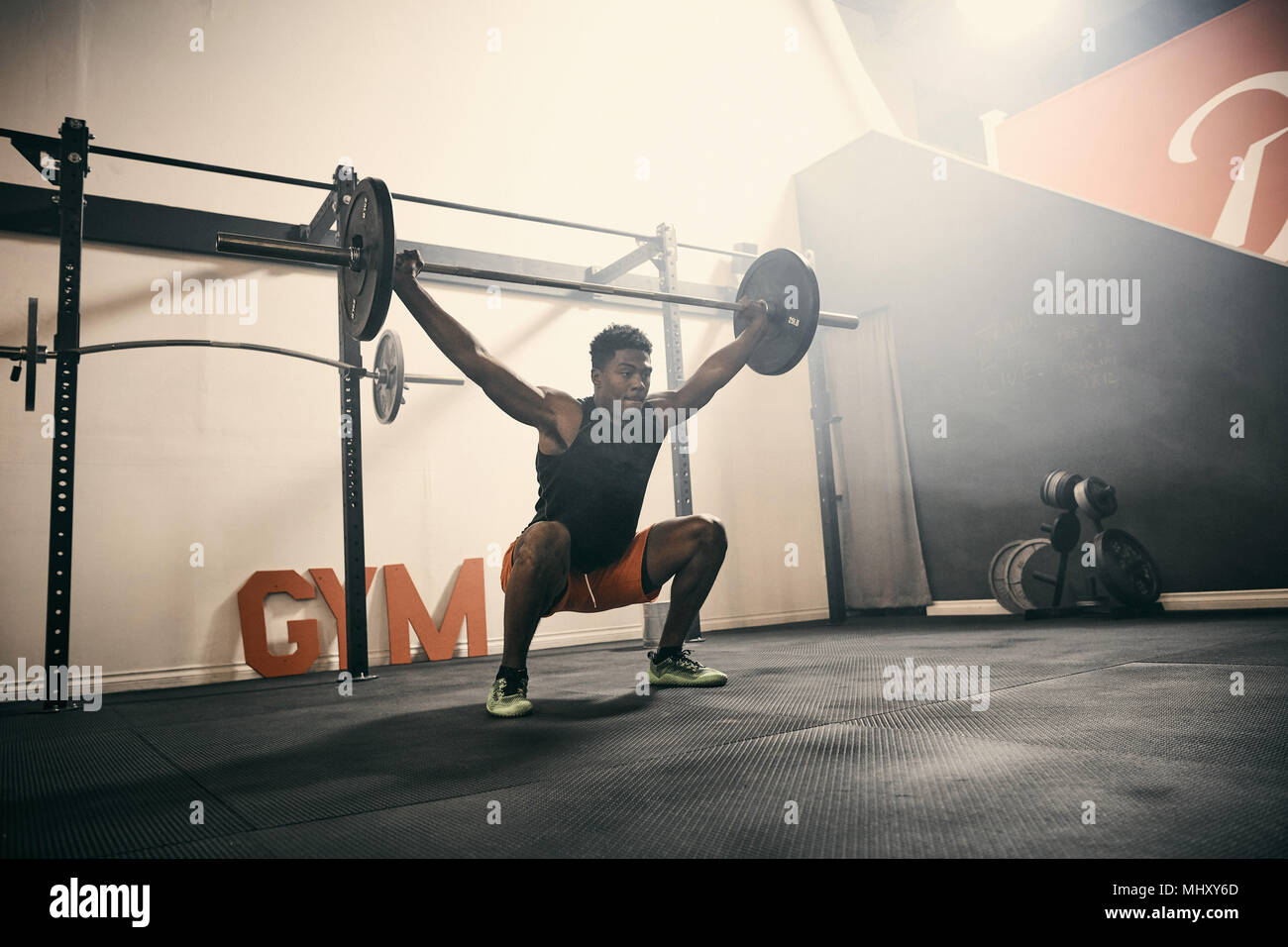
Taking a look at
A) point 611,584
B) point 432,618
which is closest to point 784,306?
point 611,584

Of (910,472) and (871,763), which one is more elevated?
(910,472)

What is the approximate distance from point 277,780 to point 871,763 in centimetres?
107

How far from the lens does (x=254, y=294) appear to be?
3.88m

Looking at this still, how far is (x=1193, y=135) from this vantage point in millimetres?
5441

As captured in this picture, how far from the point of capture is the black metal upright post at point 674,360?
4098 millimetres

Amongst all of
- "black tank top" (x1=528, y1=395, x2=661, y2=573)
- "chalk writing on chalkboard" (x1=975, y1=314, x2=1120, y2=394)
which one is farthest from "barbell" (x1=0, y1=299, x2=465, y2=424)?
"chalk writing on chalkboard" (x1=975, y1=314, x2=1120, y2=394)

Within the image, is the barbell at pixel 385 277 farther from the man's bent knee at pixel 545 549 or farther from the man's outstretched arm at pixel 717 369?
the man's bent knee at pixel 545 549

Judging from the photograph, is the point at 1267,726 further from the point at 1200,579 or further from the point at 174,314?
the point at 174,314

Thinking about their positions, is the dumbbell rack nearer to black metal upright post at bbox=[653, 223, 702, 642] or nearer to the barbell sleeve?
black metal upright post at bbox=[653, 223, 702, 642]

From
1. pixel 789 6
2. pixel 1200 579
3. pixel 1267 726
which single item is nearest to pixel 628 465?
pixel 1267 726

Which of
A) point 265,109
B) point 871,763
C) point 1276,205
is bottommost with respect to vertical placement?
point 871,763

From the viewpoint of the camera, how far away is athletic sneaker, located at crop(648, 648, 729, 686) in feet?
8.07

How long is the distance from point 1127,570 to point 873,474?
5.56ft

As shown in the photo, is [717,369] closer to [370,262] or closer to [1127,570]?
[370,262]
